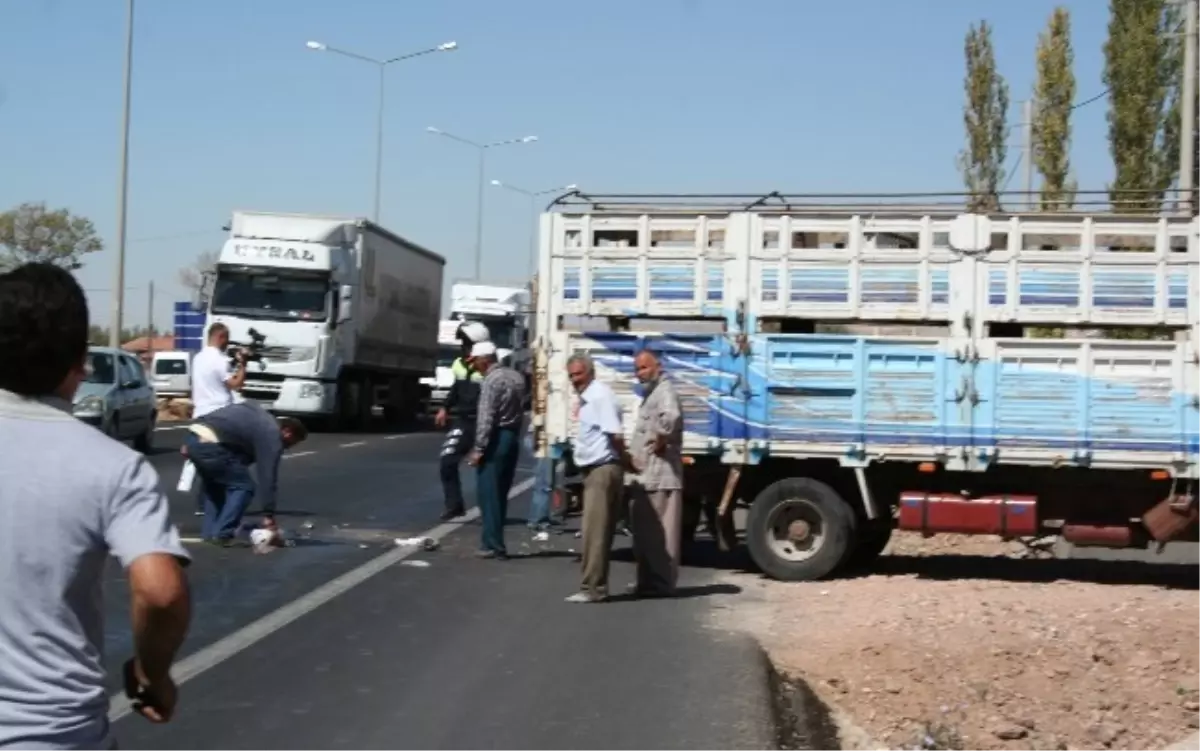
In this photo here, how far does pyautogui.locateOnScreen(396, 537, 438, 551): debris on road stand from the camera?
14562 millimetres

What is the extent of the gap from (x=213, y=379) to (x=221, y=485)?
0.92 metres

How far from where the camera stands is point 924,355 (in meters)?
12.9

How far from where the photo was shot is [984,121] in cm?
4134

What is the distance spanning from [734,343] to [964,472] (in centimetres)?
208

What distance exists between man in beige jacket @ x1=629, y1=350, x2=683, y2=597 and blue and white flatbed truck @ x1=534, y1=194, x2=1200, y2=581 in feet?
2.60

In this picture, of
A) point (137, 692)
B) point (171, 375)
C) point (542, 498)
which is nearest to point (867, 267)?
point (542, 498)

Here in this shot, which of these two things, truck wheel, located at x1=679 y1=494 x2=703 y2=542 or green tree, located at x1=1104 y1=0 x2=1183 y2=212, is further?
green tree, located at x1=1104 y1=0 x2=1183 y2=212

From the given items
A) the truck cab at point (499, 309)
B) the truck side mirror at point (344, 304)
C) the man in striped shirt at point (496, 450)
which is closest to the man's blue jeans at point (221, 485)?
the man in striped shirt at point (496, 450)

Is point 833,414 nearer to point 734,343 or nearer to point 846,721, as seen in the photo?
point 734,343

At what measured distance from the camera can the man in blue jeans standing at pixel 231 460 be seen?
13586mm

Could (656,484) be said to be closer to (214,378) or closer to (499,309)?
(214,378)

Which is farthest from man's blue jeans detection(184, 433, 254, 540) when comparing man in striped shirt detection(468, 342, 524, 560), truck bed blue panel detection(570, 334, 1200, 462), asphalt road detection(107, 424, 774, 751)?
truck bed blue panel detection(570, 334, 1200, 462)

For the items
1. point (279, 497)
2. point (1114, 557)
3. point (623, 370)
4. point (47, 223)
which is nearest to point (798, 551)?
point (623, 370)

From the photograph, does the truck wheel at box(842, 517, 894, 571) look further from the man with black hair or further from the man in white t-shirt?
the man with black hair
